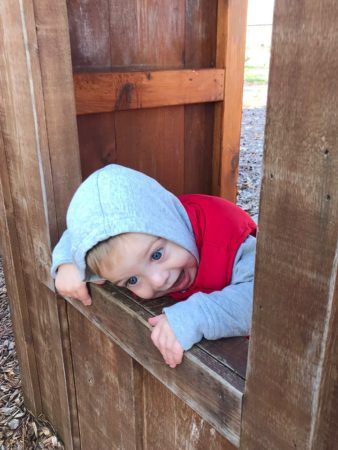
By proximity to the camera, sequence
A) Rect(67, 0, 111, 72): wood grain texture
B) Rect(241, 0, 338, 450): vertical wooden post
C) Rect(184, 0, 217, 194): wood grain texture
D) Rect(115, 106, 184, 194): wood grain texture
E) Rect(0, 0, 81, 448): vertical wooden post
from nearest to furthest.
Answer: Rect(241, 0, 338, 450): vertical wooden post, Rect(0, 0, 81, 448): vertical wooden post, Rect(67, 0, 111, 72): wood grain texture, Rect(115, 106, 184, 194): wood grain texture, Rect(184, 0, 217, 194): wood grain texture

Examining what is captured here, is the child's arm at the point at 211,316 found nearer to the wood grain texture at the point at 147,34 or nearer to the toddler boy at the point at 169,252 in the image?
the toddler boy at the point at 169,252

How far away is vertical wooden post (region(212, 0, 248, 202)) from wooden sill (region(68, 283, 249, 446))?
1186 mm

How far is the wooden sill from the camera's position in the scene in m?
0.98

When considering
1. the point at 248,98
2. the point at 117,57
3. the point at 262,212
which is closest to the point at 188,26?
the point at 117,57

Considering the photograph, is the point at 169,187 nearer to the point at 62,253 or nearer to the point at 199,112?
the point at 199,112

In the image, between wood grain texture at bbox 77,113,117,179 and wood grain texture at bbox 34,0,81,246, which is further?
wood grain texture at bbox 77,113,117,179

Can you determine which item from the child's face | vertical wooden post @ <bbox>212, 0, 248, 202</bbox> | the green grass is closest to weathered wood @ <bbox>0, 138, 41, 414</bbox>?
the child's face

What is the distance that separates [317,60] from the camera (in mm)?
599

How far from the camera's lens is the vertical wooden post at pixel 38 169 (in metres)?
1.36

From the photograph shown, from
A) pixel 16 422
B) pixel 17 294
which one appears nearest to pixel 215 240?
pixel 17 294

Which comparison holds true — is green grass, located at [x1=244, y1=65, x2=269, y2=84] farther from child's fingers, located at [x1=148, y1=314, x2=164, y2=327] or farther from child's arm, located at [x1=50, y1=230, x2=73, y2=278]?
child's fingers, located at [x1=148, y1=314, x2=164, y2=327]

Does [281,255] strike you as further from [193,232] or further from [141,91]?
[141,91]

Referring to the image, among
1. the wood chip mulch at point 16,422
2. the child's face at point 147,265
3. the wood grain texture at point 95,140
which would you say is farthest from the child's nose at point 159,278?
the wood chip mulch at point 16,422

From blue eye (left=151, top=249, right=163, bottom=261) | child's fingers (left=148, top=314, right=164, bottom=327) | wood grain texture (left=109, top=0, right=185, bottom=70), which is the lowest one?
child's fingers (left=148, top=314, right=164, bottom=327)
